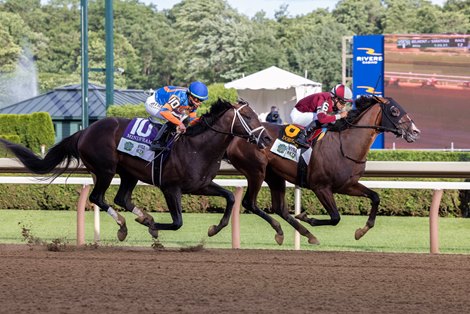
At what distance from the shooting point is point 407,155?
18.8 meters

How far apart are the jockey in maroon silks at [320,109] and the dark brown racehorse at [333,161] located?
12 centimetres

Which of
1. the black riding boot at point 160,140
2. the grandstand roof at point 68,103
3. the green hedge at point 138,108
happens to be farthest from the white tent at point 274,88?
the black riding boot at point 160,140

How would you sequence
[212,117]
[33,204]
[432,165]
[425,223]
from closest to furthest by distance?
[212,117] → [432,165] → [425,223] → [33,204]

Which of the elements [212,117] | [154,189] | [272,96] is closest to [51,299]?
[212,117]

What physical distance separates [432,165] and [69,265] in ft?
14.4

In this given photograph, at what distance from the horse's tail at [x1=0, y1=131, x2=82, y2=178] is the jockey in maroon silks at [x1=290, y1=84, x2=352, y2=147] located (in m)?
1.97

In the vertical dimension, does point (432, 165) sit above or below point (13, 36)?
below

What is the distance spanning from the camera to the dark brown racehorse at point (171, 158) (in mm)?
8672

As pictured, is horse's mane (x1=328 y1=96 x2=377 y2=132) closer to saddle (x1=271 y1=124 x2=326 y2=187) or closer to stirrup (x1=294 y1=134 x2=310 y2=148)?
saddle (x1=271 y1=124 x2=326 y2=187)

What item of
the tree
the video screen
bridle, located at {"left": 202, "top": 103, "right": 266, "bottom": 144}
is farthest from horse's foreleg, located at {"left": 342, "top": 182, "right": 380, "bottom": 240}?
the tree

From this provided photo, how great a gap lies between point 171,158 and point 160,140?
7.7 inches

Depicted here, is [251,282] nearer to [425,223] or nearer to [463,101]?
[425,223]

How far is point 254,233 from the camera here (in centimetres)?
1130

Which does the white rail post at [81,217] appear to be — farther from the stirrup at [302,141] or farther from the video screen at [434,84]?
→ the video screen at [434,84]
